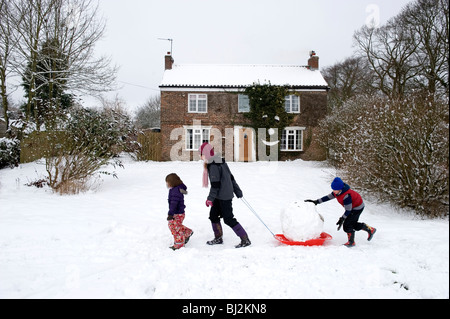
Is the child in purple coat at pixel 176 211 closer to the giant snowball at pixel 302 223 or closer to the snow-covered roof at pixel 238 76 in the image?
the giant snowball at pixel 302 223

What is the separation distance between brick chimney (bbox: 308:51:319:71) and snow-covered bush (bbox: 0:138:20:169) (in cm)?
2011

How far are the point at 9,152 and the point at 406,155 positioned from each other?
57.3 feet

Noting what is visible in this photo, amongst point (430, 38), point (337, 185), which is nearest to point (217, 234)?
point (337, 185)

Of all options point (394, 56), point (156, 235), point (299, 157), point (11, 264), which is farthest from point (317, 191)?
point (394, 56)

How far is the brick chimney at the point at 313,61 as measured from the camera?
962 inches

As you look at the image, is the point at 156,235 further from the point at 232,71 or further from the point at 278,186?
the point at 232,71

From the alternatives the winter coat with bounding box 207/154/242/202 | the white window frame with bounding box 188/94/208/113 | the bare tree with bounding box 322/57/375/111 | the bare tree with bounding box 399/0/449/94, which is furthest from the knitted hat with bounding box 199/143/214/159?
the bare tree with bounding box 322/57/375/111

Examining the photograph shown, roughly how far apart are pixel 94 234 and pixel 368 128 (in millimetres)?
8107

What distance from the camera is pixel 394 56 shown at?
24.2 m

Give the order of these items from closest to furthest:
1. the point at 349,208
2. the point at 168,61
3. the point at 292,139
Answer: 1. the point at 349,208
2. the point at 292,139
3. the point at 168,61

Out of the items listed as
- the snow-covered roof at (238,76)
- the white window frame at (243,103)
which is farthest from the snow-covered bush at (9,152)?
the white window frame at (243,103)

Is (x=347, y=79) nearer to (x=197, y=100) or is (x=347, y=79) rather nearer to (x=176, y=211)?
(x=197, y=100)

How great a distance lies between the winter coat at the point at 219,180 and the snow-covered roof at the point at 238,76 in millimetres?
17260

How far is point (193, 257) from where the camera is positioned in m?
5.06
